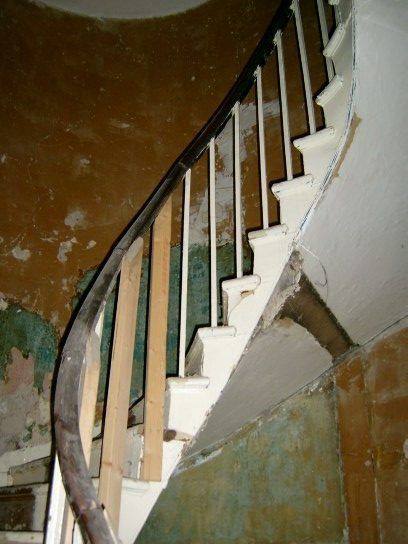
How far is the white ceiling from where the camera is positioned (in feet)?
11.3

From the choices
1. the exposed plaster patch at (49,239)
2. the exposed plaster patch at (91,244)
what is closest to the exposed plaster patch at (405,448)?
the exposed plaster patch at (91,244)

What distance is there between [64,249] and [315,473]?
235 centimetres

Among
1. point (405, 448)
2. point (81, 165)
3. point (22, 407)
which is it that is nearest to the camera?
point (405, 448)

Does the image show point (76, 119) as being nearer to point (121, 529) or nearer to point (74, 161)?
point (74, 161)

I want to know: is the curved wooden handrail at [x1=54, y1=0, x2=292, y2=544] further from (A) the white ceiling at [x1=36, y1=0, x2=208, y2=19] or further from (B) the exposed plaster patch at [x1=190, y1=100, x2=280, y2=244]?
(A) the white ceiling at [x1=36, y1=0, x2=208, y2=19]

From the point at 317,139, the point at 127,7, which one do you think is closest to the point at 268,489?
the point at 317,139

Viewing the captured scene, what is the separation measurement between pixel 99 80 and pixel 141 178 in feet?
3.21

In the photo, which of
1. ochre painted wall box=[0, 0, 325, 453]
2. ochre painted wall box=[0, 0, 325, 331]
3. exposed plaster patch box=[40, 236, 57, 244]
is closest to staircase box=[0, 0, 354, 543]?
ochre painted wall box=[0, 0, 325, 453]

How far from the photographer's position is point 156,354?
1516mm

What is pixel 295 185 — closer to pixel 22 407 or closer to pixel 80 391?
pixel 80 391

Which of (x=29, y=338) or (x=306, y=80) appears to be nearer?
(x=306, y=80)

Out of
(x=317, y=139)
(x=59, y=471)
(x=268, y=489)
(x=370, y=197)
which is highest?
(x=317, y=139)

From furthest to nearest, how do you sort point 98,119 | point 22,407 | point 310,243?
1. point 98,119
2. point 22,407
3. point 310,243

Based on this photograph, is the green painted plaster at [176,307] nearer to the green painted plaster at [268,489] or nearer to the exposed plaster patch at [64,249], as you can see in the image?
the exposed plaster patch at [64,249]
